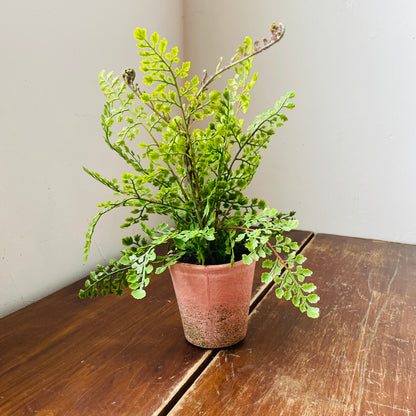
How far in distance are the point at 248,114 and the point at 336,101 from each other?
1.08ft

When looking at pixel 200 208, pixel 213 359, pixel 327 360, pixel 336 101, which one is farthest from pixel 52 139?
pixel 336 101

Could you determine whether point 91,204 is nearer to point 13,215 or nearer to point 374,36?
point 13,215

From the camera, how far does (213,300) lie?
66cm

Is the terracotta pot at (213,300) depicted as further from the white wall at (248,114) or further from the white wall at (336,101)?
the white wall at (336,101)

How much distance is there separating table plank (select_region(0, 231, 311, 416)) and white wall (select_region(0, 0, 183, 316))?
0.12 m

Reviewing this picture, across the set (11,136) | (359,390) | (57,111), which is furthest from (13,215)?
(359,390)

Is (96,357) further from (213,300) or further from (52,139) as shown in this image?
(52,139)

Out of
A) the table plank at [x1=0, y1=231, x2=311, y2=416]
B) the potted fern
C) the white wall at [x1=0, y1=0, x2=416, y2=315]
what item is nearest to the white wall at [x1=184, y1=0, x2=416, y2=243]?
the white wall at [x1=0, y1=0, x2=416, y2=315]

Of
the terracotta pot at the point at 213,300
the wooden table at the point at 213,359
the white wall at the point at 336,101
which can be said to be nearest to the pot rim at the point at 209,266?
the terracotta pot at the point at 213,300

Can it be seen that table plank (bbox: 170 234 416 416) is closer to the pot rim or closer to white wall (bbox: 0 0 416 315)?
the pot rim

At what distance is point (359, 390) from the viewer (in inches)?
23.2

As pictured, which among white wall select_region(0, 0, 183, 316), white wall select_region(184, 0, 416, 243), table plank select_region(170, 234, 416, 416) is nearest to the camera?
table plank select_region(170, 234, 416, 416)

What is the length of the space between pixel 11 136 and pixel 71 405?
584 millimetres

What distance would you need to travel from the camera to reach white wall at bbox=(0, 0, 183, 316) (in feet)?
2.92
